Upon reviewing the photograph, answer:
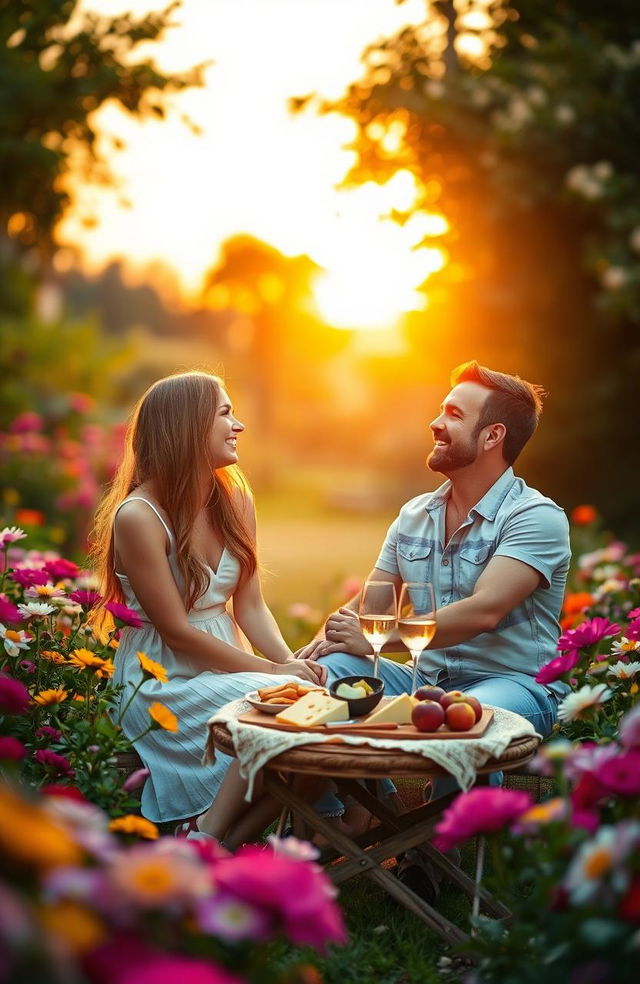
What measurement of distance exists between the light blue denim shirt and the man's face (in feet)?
0.50

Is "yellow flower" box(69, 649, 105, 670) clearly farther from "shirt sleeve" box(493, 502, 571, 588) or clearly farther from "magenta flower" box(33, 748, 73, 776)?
"shirt sleeve" box(493, 502, 571, 588)

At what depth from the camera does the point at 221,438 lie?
3.56 m

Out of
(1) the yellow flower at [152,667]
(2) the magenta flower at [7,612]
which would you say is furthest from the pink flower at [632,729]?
(2) the magenta flower at [7,612]

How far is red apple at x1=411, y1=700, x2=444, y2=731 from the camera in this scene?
2.61 metres

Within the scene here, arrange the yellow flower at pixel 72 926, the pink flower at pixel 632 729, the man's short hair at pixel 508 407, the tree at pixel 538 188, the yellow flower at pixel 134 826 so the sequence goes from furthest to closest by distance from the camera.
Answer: the tree at pixel 538 188
the man's short hair at pixel 508 407
the yellow flower at pixel 134 826
the pink flower at pixel 632 729
the yellow flower at pixel 72 926

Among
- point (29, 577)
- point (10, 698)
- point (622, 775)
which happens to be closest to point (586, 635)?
point (622, 775)

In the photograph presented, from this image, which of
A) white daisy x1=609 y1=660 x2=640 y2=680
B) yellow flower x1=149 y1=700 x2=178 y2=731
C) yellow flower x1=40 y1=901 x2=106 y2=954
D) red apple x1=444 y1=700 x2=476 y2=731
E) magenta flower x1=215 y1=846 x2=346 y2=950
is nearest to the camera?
yellow flower x1=40 y1=901 x2=106 y2=954

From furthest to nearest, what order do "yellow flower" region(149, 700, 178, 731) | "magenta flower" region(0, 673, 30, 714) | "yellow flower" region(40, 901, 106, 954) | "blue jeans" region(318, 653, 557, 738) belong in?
"blue jeans" region(318, 653, 557, 738)
"yellow flower" region(149, 700, 178, 731)
"magenta flower" region(0, 673, 30, 714)
"yellow flower" region(40, 901, 106, 954)

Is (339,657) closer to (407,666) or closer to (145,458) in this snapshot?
(407,666)

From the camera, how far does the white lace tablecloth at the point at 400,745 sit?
2473 mm

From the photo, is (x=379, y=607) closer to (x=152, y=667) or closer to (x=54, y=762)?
(x=152, y=667)

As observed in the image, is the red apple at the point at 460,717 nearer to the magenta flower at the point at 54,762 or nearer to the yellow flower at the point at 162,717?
the yellow flower at the point at 162,717

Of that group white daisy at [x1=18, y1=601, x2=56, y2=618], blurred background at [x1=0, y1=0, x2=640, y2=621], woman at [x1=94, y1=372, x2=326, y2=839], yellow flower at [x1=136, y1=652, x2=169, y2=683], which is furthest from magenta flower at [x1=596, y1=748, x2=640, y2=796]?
blurred background at [x1=0, y1=0, x2=640, y2=621]

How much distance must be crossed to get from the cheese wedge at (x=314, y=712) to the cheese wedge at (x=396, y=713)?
7cm
